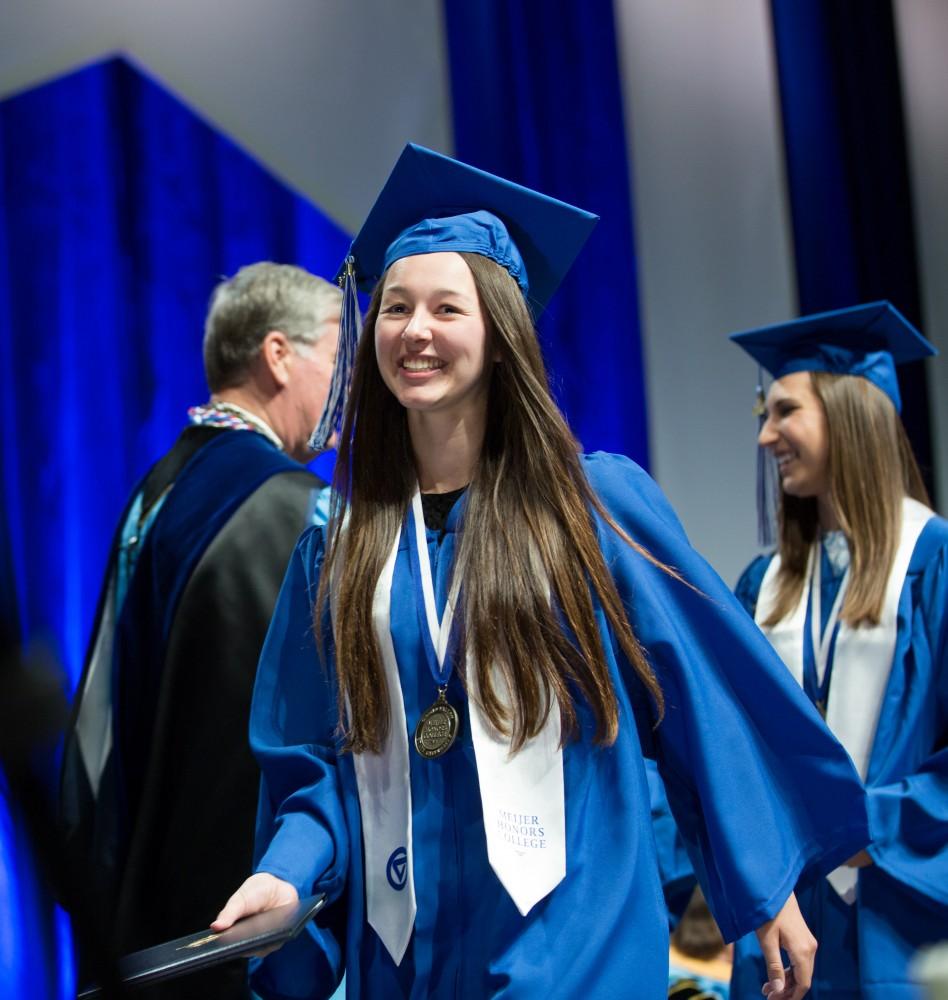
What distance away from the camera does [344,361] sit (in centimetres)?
230

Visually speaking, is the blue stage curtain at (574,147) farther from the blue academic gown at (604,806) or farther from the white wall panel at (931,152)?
the blue academic gown at (604,806)

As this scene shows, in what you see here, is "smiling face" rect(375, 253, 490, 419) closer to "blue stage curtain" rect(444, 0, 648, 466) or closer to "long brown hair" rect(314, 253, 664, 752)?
"long brown hair" rect(314, 253, 664, 752)

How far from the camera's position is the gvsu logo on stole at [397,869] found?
1.86 meters

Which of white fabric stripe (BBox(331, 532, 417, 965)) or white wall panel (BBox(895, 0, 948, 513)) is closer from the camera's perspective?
white fabric stripe (BBox(331, 532, 417, 965))

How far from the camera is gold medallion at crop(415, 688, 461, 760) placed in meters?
1.88

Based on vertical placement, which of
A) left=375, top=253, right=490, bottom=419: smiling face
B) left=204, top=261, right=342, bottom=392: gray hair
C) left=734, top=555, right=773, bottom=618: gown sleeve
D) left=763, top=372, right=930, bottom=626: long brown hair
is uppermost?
left=204, top=261, right=342, bottom=392: gray hair

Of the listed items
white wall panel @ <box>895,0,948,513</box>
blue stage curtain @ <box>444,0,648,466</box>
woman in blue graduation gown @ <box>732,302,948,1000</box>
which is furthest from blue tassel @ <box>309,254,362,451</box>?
white wall panel @ <box>895,0,948,513</box>

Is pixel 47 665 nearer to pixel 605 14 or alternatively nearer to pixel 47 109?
pixel 47 109

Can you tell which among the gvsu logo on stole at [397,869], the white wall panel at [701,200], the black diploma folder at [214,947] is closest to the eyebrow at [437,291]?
the gvsu logo on stole at [397,869]

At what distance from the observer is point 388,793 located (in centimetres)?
191

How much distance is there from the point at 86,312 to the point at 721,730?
8.83 feet

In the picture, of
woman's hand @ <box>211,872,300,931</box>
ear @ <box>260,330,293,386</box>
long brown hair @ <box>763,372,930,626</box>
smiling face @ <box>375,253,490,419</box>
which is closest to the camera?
woman's hand @ <box>211,872,300,931</box>

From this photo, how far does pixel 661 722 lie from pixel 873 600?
124 centimetres

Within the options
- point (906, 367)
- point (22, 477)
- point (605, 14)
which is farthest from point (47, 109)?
point (906, 367)
